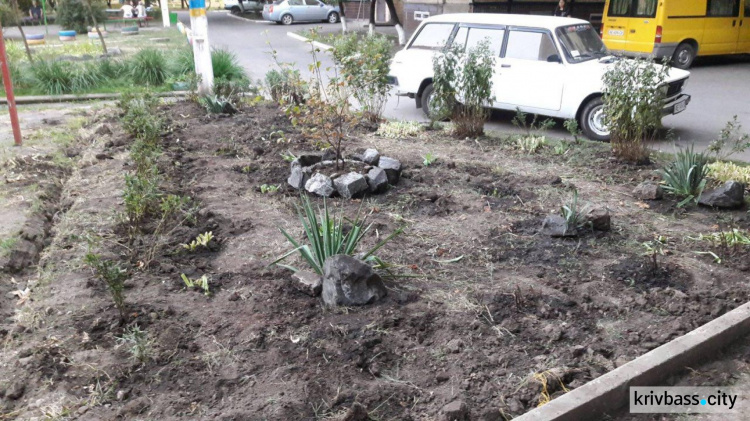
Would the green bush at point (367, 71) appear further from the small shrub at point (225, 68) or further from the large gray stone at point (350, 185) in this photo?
the small shrub at point (225, 68)

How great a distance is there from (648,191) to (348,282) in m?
3.75

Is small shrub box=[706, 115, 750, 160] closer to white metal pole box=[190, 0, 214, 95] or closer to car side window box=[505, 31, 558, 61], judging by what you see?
car side window box=[505, 31, 558, 61]

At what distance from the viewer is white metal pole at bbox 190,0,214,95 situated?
1147 centimetres

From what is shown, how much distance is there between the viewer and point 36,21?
36.2 meters

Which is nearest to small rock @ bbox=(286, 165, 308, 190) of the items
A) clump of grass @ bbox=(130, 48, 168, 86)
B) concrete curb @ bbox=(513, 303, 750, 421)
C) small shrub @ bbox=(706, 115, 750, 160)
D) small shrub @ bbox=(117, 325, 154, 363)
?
small shrub @ bbox=(117, 325, 154, 363)

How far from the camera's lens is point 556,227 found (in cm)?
543

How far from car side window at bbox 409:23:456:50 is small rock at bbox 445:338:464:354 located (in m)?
7.50

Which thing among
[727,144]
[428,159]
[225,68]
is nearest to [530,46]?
[727,144]

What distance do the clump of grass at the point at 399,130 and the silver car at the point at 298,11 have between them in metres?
24.6

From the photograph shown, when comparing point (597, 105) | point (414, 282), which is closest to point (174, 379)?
point (414, 282)

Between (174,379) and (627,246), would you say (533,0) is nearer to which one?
(627,246)

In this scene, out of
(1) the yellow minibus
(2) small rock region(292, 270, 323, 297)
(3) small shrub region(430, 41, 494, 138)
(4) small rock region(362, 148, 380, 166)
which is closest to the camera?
(2) small rock region(292, 270, 323, 297)

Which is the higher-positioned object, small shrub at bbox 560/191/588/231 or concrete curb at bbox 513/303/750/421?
small shrub at bbox 560/191/588/231

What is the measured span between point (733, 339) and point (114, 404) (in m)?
3.80
